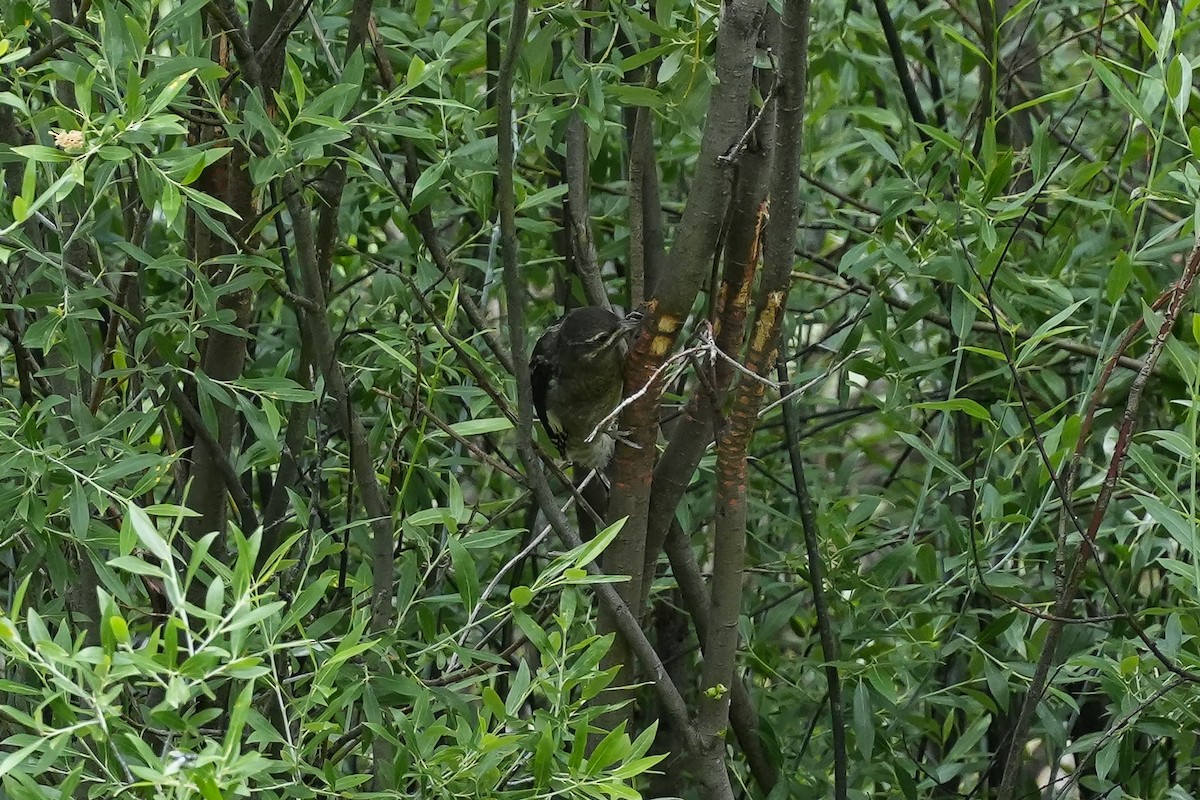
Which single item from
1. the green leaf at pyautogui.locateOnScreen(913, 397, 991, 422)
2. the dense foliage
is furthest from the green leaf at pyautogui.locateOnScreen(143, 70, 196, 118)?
the green leaf at pyautogui.locateOnScreen(913, 397, 991, 422)

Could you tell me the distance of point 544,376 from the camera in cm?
273

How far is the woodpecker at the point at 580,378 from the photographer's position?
2.34 metres

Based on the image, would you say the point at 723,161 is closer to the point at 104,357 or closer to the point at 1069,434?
the point at 1069,434

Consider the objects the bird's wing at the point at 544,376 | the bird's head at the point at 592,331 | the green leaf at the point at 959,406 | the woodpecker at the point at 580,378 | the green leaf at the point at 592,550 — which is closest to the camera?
the green leaf at the point at 592,550

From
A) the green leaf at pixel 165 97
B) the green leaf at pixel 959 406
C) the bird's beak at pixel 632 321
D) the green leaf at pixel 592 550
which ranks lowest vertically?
the green leaf at pixel 592 550

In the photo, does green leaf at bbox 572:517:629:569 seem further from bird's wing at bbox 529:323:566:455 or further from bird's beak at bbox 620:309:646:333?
bird's wing at bbox 529:323:566:455

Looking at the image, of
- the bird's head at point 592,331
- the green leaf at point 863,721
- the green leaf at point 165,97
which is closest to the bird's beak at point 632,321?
the bird's head at point 592,331

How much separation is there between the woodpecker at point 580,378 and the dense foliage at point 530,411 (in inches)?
5.9

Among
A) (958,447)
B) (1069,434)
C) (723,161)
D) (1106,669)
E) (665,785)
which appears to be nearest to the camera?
(723,161)

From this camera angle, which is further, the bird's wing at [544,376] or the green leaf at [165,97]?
the bird's wing at [544,376]

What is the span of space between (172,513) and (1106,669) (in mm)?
1404

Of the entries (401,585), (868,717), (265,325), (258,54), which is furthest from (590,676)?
(265,325)

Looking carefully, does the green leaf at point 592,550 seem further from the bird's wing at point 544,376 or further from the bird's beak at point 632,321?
the bird's wing at point 544,376

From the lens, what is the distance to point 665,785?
252 cm
